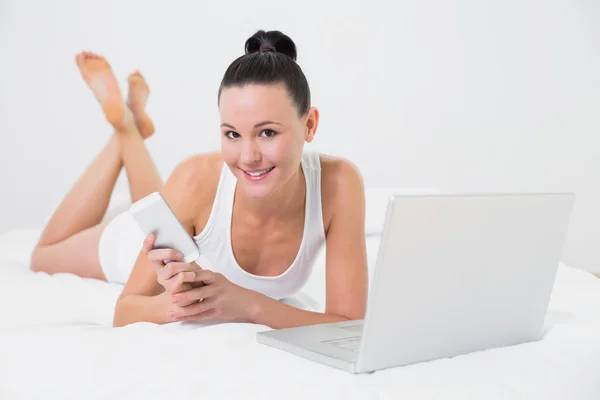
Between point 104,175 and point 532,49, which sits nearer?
point 104,175

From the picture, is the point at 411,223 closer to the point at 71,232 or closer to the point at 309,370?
the point at 309,370

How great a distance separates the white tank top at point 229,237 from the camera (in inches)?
76.0

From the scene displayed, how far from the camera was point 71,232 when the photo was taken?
9.18 feet

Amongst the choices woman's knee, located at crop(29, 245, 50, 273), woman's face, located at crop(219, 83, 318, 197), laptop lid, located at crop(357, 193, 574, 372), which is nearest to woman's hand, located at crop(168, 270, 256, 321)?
woman's face, located at crop(219, 83, 318, 197)

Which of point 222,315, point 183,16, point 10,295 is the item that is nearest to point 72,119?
point 183,16

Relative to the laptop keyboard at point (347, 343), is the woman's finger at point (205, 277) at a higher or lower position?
higher

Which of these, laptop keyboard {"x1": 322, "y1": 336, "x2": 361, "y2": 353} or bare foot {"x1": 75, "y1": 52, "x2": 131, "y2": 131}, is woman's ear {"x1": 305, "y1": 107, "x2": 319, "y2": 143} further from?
bare foot {"x1": 75, "y1": 52, "x2": 131, "y2": 131}

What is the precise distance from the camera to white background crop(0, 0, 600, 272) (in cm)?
385

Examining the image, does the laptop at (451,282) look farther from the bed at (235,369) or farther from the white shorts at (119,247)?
the white shorts at (119,247)

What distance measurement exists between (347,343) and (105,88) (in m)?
1.96

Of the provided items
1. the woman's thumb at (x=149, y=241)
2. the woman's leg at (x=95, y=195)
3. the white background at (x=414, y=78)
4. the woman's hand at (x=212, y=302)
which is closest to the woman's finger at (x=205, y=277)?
the woman's hand at (x=212, y=302)

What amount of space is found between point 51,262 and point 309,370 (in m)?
1.71

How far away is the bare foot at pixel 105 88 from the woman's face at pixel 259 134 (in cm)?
128

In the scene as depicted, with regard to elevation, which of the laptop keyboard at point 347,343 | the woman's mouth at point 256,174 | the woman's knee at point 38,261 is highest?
the woman's mouth at point 256,174
